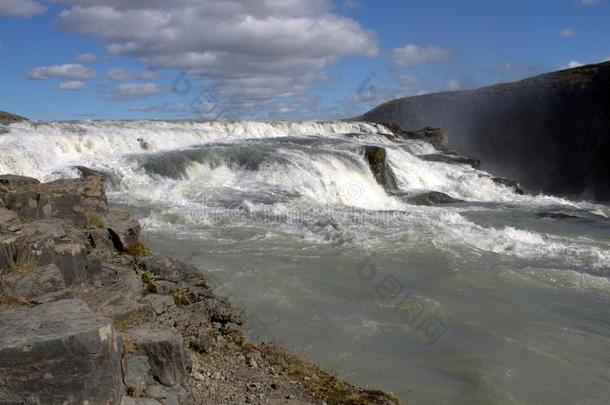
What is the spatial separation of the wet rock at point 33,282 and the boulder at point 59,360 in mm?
1154

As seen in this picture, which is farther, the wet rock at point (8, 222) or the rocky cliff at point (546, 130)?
the rocky cliff at point (546, 130)

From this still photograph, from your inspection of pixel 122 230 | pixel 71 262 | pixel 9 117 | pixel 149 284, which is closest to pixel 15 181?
pixel 122 230

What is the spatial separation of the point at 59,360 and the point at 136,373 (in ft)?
2.79

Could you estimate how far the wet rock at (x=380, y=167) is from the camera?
20562 mm

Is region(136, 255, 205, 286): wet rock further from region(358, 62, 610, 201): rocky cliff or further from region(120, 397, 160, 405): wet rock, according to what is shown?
region(358, 62, 610, 201): rocky cliff

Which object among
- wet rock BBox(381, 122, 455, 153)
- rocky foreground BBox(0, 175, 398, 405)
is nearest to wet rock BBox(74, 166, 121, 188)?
rocky foreground BBox(0, 175, 398, 405)

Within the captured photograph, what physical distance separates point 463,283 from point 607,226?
8.61 m

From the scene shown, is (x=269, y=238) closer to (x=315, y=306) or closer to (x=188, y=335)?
(x=315, y=306)

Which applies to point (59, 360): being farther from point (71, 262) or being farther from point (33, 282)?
point (71, 262)

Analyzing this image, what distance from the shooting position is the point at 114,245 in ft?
26.6

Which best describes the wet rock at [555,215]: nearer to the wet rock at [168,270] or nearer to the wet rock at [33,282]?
the wet rock at [168,270]

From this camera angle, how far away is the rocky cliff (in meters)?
33.0

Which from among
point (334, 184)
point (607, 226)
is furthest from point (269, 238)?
point (607, 226)

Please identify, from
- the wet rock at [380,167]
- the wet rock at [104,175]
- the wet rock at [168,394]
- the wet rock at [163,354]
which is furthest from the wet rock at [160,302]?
the wet rock at [380,167]
